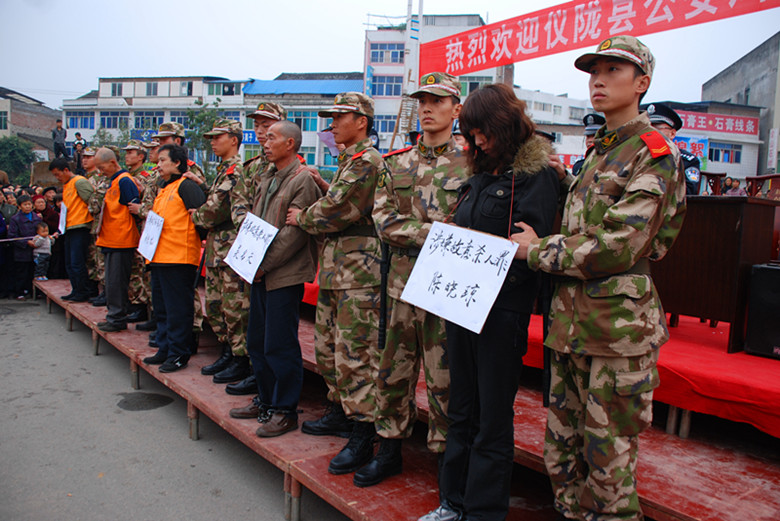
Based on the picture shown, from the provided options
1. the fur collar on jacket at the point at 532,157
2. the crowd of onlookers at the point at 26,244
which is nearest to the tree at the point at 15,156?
the crowd of onlookers at the point at 26,244

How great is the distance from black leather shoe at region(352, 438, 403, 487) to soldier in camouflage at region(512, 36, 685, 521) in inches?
38.2

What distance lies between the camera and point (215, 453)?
3.71 m

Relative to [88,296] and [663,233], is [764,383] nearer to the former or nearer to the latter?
[663,233]

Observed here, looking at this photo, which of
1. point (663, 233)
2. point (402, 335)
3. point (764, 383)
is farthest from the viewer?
point (402, 335)

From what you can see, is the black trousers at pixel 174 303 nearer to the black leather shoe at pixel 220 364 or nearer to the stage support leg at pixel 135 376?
the black leather shoe at pixel 220 364

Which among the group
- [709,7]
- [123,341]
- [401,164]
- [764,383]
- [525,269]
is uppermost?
[709,7]

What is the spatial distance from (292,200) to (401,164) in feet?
2.89

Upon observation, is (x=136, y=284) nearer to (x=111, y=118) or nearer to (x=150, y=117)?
(x=150, y=117)

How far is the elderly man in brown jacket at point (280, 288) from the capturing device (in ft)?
10.2

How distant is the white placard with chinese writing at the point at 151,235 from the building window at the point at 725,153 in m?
32.5

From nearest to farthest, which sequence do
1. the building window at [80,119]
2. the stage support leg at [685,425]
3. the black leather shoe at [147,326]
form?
the stage support leg at [685,425] < the black leather shoe at [147,326] < the building window at [80,119]

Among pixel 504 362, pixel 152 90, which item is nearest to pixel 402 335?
pixel 504 362

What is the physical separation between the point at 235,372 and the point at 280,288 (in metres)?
1.33

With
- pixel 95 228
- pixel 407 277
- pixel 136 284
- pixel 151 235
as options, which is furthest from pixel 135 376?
pixel 407 277
